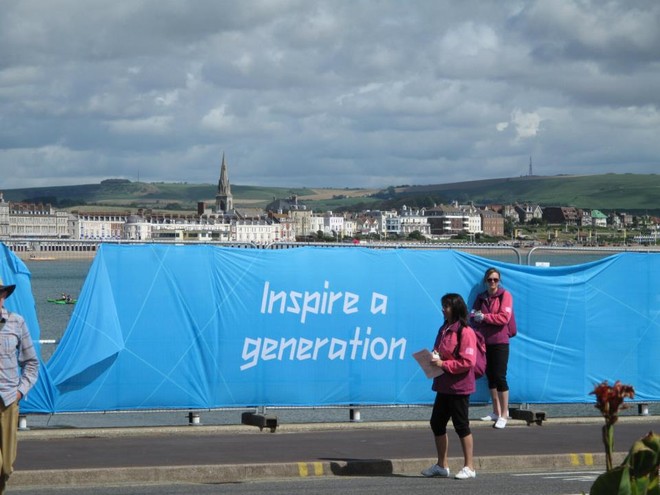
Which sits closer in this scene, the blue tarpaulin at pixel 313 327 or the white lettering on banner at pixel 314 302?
the blue tarpaulin at pixel 313 327

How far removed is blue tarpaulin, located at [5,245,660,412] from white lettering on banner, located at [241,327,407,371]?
14 millimetres

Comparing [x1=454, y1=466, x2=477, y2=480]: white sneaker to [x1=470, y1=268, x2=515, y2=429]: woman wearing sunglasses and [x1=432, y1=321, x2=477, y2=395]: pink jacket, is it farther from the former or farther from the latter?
[x1=470, y1=268, x2=515, y2=429]: woman wearing sunglasses

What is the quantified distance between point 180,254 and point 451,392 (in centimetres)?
435

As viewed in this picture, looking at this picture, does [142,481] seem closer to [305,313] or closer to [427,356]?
[427,356]

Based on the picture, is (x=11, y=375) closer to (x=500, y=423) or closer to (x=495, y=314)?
(x=495, y=314)

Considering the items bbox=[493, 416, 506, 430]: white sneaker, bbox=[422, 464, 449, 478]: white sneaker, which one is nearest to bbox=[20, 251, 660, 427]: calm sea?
A: bbox=[493, 416, 506, 430]: white sneaker

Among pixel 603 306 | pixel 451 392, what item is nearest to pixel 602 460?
pixel 451 392

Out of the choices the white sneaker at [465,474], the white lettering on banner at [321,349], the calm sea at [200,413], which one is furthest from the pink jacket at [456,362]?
the calm sea at [200,413]

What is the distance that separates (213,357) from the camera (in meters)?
14.9

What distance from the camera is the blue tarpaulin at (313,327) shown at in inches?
572

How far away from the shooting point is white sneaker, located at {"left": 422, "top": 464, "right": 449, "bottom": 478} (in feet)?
39.0

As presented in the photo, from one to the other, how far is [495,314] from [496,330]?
257 mm

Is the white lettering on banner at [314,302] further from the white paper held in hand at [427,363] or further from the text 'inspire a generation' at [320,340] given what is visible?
the white paper held in hand at [427,363]

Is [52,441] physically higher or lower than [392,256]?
lower
